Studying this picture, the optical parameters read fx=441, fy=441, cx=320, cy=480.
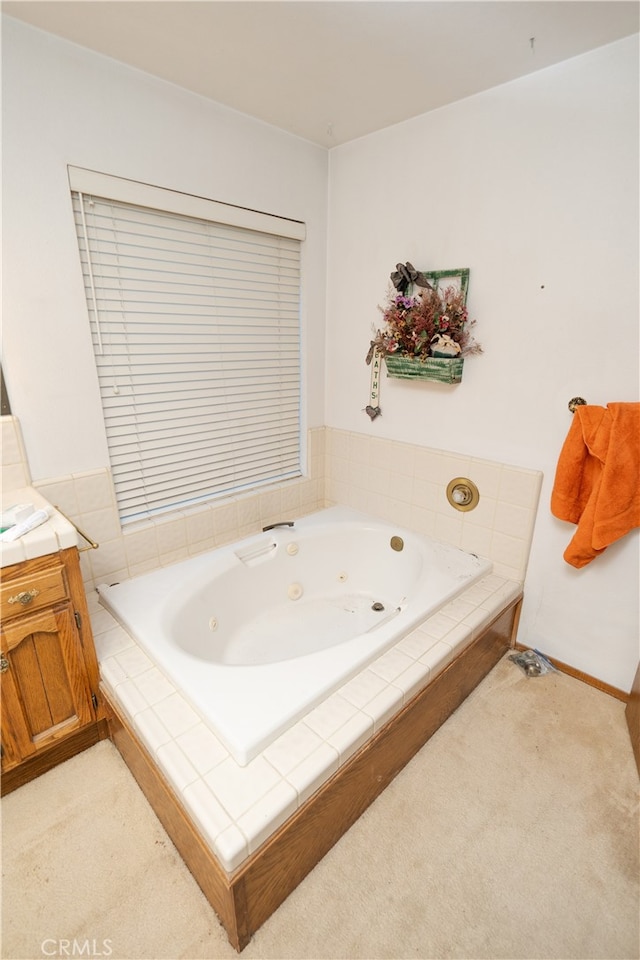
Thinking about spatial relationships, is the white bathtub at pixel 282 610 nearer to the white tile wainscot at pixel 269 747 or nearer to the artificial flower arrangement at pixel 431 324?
the white tile wainscot at pixel 269 747

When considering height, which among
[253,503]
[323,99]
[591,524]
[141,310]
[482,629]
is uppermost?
[323,99]

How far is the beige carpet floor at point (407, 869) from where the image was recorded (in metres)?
1.12

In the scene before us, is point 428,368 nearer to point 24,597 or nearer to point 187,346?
point 187,346

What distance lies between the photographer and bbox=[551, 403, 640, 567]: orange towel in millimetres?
1556

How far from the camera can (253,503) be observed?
2.37 m

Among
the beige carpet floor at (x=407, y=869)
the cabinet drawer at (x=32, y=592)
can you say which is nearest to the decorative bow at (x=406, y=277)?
the cabinet drawer at (x=32, y=592)

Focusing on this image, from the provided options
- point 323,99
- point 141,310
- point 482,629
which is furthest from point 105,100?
point 482,629

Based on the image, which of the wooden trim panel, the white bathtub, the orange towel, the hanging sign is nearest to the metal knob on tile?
the white bathtub

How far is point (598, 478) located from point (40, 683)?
2.05 m

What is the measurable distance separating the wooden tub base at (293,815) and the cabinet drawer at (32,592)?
41cm

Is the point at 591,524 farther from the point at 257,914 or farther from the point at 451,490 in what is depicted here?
the point at 257,914

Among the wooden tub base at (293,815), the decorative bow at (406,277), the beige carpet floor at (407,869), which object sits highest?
the decorative bow at (406,277)

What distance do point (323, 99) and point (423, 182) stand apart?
53 centimetres

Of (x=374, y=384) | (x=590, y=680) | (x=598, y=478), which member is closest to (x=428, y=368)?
(x=374, y=384)
